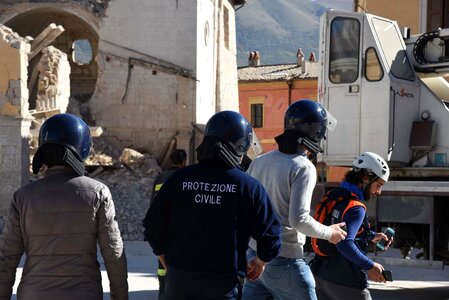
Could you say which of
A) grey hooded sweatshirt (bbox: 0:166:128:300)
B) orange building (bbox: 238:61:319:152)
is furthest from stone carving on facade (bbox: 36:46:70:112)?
orange building (bbox: 238:61:319:152)

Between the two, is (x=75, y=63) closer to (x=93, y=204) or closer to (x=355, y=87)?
(x=355, y=87)

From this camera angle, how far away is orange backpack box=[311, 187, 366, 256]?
18.0 ft

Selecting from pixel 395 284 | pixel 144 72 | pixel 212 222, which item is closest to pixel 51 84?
pixel 144 72

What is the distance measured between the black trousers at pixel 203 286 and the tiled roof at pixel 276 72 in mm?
39228

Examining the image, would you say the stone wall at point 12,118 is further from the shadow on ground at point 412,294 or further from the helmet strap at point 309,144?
the helmet strap at point 309,144

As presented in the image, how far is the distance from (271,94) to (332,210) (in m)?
38.8

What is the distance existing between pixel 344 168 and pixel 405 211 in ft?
5.55

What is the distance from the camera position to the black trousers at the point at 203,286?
4152 mm

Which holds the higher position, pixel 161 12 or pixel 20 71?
pixel 161 12

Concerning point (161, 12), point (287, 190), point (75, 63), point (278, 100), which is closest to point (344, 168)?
point (287, 190)

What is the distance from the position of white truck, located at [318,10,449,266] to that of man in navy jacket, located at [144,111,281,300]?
597cm

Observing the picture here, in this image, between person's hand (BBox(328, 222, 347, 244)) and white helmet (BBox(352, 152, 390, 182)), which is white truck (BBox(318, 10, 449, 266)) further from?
person's hand (BBox(328, 222, 347, 244))

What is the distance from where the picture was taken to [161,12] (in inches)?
968

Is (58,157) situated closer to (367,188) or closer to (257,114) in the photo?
(367,188)
